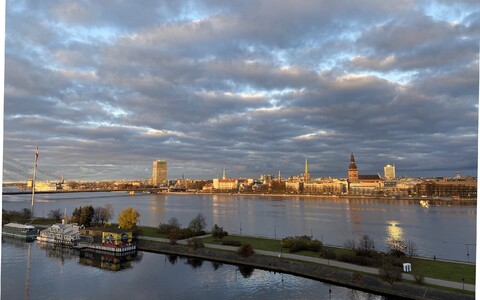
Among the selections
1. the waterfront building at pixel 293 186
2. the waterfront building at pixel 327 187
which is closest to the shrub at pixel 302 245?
the waterfront building at pixel 327 187

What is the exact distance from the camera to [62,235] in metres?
15.3

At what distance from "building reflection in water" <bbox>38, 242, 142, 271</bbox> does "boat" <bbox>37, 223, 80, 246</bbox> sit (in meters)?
0.41

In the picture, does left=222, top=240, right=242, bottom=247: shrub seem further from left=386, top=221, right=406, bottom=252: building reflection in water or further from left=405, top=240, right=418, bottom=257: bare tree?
left=386, top=221, right=406, bottom=252: building reflection in water

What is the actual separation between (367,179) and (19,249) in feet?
220

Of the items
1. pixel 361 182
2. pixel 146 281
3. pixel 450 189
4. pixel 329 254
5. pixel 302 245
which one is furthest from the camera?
pixel 361 182

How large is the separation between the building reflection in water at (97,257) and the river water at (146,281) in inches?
1.2

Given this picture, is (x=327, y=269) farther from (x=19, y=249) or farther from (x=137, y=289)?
(x=19, y=249)

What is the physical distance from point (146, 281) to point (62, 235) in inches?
288

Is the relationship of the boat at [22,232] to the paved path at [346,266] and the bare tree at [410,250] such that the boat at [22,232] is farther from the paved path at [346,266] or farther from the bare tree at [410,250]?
the bare tree at [410,250]

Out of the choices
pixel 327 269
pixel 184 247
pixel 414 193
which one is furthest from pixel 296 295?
pixel 414 193

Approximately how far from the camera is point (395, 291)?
818 centimetres

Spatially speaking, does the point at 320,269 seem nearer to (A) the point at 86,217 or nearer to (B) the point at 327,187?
(A) the point at 86,217

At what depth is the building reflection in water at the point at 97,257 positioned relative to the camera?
11.8 m

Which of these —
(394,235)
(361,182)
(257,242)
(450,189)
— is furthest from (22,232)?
(361,182)
